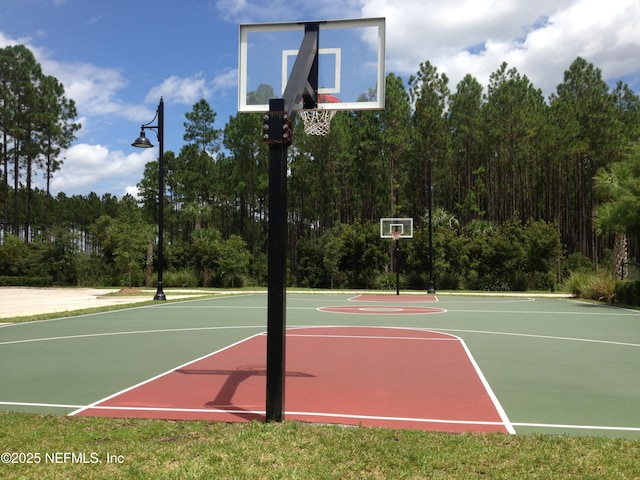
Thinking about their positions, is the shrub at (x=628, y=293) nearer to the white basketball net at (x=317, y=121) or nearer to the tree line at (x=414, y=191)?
the tree line at (x=414, y=191)

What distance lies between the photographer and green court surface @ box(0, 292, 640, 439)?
19.4 feet

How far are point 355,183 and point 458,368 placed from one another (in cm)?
4585

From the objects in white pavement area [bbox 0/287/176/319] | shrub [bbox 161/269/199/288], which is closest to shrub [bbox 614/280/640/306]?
white pavement area [bbox 0/287/176/319]

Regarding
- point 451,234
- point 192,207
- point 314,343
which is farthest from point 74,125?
point 314,343

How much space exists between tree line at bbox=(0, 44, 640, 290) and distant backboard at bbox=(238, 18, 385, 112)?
28.6 metres

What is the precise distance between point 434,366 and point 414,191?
4815 cm

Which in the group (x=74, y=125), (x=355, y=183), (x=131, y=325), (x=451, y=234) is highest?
(x=74, y=125)

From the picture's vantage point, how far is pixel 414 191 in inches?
2172

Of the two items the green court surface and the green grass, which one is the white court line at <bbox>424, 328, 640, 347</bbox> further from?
the green grass

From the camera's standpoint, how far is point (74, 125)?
191 ft

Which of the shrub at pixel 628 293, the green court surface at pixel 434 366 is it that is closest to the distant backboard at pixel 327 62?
the green court surface at pixel 434 366

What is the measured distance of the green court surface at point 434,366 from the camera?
5.90 metres

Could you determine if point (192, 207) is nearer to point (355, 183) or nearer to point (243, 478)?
point (355, 183)

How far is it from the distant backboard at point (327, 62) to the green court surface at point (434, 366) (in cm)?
407
